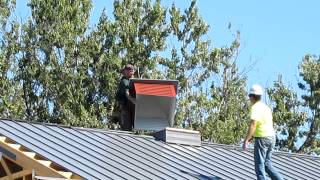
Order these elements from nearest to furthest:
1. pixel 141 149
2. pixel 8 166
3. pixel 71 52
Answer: pixel 8 166, pixel 141 149, pixel 71 52

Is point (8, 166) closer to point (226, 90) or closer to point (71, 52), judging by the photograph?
point (71, 52)

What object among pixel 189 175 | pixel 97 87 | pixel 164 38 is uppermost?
pixel 164 38

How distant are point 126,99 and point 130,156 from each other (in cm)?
266


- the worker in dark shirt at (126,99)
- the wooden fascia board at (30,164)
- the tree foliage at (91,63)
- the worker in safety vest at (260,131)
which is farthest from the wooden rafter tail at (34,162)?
the tree foliage at (91,63)

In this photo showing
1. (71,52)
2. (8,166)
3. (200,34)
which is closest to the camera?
(8,166)

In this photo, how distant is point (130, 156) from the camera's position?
46.0 feet

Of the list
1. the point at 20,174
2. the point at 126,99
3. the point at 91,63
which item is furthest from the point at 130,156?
the point at 91,63

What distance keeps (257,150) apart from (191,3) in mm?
24217

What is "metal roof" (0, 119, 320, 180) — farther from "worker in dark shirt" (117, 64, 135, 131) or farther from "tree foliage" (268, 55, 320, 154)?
"tree foliage" (268, 55, 320, 154)

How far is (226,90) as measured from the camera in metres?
37.8

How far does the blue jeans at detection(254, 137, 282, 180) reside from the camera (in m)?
13.2

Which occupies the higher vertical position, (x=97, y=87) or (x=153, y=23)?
(x=153, y=23)

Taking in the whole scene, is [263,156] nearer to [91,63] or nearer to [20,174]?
[20,174]

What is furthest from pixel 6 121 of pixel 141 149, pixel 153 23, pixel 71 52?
pixel 153 23
